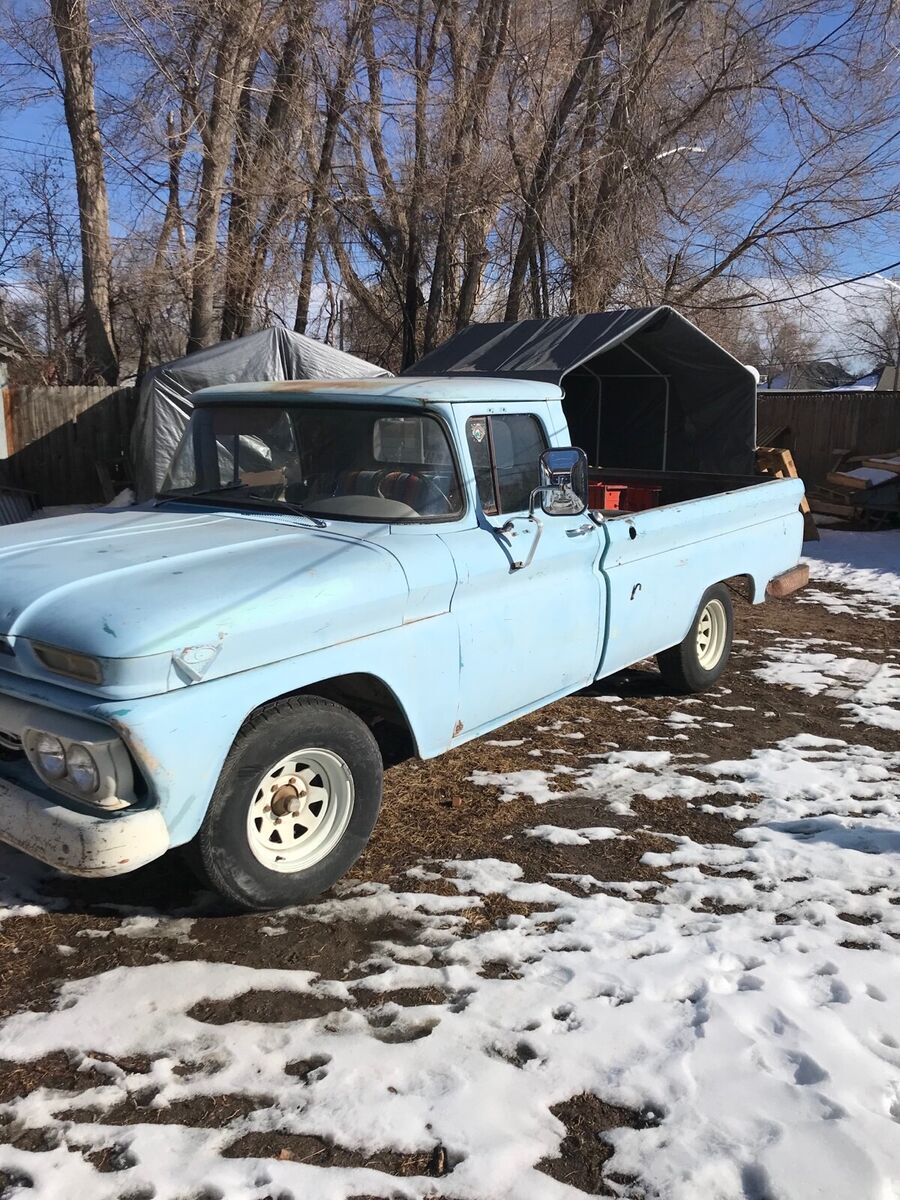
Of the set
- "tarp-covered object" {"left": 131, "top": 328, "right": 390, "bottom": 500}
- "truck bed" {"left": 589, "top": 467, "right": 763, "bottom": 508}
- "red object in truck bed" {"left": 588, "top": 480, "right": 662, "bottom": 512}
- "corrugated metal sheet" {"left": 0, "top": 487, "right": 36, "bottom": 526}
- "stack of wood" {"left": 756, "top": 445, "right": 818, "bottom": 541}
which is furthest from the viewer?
"stack of wood" {"left": 756, "top": 445, "right": 818, "bottom": 541}

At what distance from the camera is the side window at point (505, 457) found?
14.7 feet

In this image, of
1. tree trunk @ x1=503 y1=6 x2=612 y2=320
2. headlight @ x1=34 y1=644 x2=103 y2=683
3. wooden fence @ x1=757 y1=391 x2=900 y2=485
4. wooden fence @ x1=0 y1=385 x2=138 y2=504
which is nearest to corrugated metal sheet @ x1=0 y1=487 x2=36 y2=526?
wooden fence @ x1=0 y1=385 x2=138 y2=504

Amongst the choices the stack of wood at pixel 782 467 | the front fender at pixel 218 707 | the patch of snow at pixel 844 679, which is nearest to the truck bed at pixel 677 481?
the patch of snow at pixel 844 679

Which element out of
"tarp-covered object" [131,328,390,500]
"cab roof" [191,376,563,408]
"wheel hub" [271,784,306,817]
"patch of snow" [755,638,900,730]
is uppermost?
"tarp-covered object" [131,328,390,500]

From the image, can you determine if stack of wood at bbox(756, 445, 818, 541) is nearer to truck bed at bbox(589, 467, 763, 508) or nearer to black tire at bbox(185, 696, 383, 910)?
truck bed at bbox(589, 467, 763, 508)

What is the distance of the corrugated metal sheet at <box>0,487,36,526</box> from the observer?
503 inches

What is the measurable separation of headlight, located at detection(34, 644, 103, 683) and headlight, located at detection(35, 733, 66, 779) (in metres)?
0.22

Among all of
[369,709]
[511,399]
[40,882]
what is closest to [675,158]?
[511,399]

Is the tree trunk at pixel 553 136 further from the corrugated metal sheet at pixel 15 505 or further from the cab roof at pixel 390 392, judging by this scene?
the cab roof at pixel 390 392

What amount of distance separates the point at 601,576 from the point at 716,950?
2104 mm

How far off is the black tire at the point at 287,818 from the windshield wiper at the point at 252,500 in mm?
956

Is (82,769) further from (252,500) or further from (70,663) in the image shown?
(252,500)

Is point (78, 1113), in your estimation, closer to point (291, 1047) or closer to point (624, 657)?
point (291, 1047)

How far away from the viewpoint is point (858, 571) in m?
11.4
